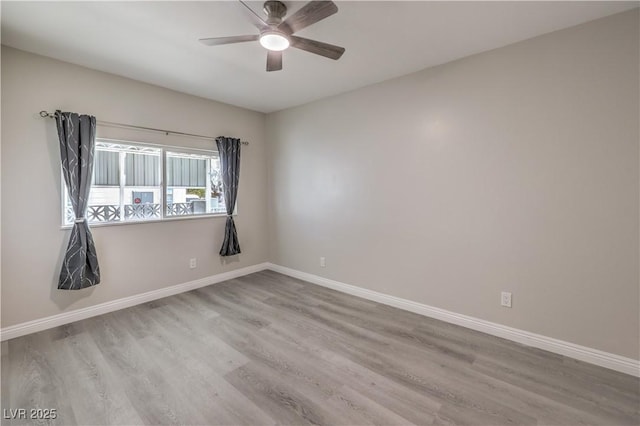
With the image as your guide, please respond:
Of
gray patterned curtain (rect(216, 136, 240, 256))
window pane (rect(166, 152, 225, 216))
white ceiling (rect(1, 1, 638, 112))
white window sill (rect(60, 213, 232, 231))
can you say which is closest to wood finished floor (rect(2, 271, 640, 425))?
white window sill (rect(60, 213, 232, 231))

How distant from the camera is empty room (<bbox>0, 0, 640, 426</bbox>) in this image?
1.90m

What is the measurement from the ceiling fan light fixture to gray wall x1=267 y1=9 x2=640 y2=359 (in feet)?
5.27

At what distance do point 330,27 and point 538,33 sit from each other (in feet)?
5.57

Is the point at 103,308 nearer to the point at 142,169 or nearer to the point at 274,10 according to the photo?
the point at 142,169

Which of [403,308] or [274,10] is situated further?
[403,308]

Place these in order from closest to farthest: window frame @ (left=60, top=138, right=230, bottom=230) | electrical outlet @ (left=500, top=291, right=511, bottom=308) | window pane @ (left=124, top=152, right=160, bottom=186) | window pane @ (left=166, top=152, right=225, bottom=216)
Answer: electrical outlet @ (left=500, top=291, right=511, bottom=308) < window frame @ (left=60, top=138, right=230, bottom=230) < window pane @ (left=124, top=152, right=160, bottom=186) < window pane @ (left=166, top=152, right=225, bottom=216)

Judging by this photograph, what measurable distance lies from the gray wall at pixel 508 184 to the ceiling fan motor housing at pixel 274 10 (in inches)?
64.7

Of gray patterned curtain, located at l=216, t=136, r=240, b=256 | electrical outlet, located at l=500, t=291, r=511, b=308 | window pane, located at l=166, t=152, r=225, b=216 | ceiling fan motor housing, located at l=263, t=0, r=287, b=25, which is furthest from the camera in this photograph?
gray patterned curtain, located at l=216, t=136, r=240, b=256

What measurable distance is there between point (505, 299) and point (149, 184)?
408cm

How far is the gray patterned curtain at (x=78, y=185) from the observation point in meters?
2.70

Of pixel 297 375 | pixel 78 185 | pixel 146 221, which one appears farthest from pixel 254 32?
pixel 297 375

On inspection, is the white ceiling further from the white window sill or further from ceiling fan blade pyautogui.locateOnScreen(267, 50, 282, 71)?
the white window sill

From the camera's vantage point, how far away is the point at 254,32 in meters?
2.32

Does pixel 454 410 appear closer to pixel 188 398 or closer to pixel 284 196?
pixel 188 398
